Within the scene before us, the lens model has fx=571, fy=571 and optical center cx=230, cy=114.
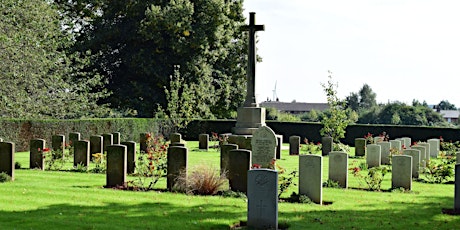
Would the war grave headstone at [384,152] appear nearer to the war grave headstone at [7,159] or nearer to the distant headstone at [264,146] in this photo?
the distant headstone at [264,146]

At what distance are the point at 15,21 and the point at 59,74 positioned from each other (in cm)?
442

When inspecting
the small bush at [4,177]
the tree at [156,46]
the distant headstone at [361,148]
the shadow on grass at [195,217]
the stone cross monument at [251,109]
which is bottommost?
the shadow on grass at [195,217]

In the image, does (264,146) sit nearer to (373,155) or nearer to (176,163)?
(373,155)

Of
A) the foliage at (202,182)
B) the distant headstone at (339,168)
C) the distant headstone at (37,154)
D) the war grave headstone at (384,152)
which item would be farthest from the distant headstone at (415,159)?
the distant headstone at (37,154)

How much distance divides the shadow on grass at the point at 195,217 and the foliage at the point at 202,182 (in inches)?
50.4

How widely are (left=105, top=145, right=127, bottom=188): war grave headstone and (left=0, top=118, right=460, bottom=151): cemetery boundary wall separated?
10932mm

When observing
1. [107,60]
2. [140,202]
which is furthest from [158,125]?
[140,202]

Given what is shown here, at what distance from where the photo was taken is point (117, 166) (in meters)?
13.5

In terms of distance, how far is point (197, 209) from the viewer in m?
10.9

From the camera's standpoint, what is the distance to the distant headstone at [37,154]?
16938 mm

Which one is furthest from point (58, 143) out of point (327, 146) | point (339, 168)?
point (327, 146)

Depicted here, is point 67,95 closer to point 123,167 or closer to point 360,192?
point 123,167

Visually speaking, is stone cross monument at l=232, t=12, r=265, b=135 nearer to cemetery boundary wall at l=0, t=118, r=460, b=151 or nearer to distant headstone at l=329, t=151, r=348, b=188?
cemetery boundary wall at l=0, t=118, r=460, b=151

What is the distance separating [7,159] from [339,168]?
8381 millimetres
